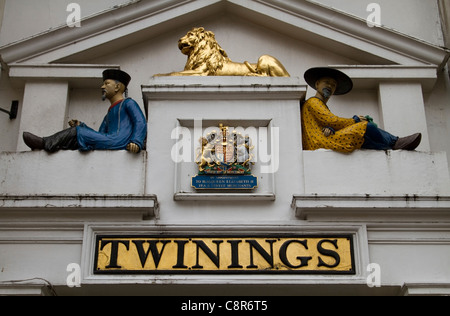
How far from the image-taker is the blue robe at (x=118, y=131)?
463 inches

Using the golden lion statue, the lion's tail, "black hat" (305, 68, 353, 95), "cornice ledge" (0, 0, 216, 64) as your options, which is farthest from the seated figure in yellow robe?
"cornice ledge" (0, 0, 216, 64)

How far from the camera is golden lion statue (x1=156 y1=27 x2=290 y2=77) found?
12.6 metres

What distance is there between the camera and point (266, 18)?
45.0 ft

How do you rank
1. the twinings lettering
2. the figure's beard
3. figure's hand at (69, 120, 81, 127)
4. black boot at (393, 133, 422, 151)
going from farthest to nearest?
the figure's beard, figure's hand at (69, 120, 81, 127), black boot at (393, 133, 422, 151), the twinings lettering

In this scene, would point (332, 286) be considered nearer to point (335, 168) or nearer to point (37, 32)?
point (335, 168)

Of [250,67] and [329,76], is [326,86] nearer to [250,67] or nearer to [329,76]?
[329,76]

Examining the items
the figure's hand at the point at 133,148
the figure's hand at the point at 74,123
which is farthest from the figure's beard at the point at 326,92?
the figure's hand at the point at 74,123

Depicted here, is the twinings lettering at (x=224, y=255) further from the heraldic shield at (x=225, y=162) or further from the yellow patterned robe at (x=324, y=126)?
the yellow patterned robe at (x=324, y=126)

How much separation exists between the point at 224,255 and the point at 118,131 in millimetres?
2361

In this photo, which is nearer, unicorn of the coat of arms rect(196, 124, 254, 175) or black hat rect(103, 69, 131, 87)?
unicorn of the coat of arms rect(196, 124, 254, 175)

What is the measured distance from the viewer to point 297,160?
38.5 feet

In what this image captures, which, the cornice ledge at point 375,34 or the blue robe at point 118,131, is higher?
the cornice ledge at point 375,34

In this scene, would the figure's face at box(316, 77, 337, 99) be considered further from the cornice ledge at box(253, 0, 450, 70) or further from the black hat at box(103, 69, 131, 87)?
the black hat at box(103, 69, 131, 87)

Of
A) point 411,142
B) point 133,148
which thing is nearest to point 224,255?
point 133,148
